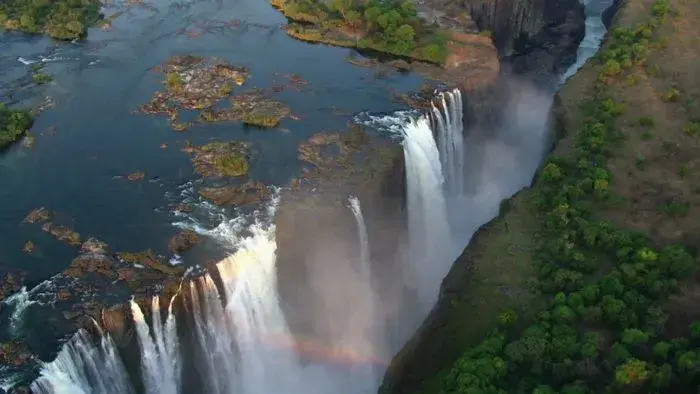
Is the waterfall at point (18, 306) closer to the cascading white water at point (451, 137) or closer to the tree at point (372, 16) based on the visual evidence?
the cascading white water at point (451, 137)

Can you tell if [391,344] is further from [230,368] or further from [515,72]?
[515,72]

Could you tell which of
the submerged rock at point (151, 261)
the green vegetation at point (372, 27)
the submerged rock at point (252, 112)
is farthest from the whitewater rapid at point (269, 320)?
the green vegetation at point (372, 27)

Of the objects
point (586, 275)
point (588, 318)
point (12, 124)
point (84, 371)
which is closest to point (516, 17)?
point (586, 275)

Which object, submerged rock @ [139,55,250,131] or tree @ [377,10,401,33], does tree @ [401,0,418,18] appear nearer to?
tree @ [377,10,401,33]

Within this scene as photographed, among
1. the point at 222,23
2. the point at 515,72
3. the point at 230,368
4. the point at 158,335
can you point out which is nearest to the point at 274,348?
the point at 230,368

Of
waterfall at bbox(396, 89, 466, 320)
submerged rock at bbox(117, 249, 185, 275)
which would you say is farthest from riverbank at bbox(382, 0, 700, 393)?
submerged rock at bbox(117, 249, 185, 275)

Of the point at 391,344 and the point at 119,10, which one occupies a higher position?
the point at 119,10

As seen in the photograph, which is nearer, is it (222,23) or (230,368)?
(230,368)
